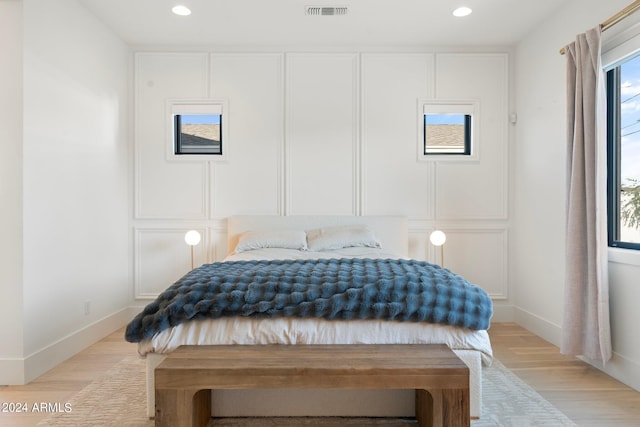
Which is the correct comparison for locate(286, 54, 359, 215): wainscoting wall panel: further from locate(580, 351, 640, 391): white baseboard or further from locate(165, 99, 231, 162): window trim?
locate(580, 351, 640, 391): white baseboard

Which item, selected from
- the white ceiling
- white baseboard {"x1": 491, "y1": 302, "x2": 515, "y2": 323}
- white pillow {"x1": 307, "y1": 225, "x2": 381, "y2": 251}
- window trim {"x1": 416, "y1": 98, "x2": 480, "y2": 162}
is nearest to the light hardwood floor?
white baseboard {"x1": 491, "y1": 302, "x2": 515, "y2": 323}

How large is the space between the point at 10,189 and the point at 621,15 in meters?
3.88

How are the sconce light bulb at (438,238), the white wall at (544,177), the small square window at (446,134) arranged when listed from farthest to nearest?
the small square window at (446,134) < the sconce light bulb at (438,238) < the white wall at (544,177)

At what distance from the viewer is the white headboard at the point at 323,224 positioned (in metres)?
4.06

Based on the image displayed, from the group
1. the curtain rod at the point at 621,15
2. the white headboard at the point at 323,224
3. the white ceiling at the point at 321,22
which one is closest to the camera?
the curtain rod at the point at 621,15

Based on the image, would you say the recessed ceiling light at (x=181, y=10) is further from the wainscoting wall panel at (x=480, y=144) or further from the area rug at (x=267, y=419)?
the area rug at (x=267, y=419)

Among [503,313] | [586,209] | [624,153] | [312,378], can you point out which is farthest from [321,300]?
[503,313]

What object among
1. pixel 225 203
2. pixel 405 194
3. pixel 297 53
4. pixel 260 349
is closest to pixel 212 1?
pixel 297 53

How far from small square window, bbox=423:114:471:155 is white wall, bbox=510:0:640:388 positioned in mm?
505

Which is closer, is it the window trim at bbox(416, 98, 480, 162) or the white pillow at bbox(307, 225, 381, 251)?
the white pillow at bbox(307, 225, 381, 251)

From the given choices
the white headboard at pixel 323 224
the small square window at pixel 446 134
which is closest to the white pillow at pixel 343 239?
the white headboard at pixel 323 224

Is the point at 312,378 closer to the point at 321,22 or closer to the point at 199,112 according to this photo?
the point at 321,22

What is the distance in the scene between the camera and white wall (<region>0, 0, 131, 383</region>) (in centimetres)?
271

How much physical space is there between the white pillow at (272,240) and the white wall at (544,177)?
2074 millimetres
